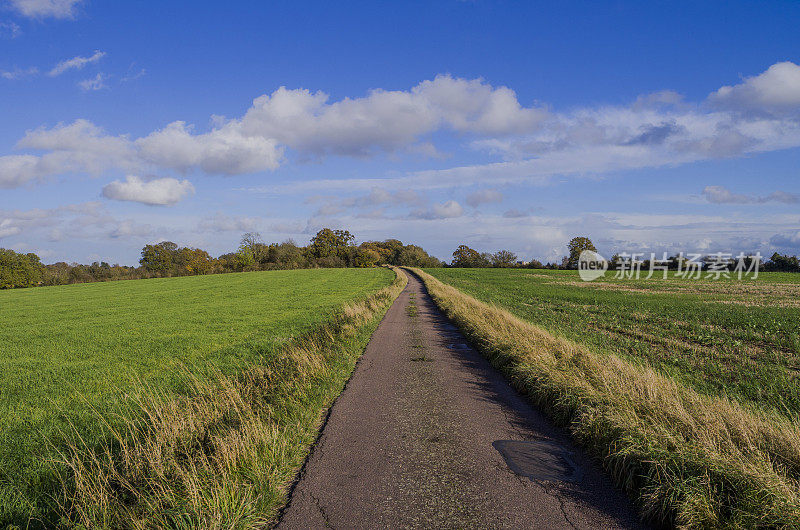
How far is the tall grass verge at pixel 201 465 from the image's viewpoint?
12.5ft

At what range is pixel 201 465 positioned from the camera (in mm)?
4629

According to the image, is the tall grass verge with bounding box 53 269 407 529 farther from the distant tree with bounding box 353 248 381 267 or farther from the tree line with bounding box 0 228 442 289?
the distant tree with bounding box 353 248 381 267

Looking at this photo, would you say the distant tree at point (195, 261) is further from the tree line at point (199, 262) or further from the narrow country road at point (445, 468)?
the narrow country road at point (445, 468)

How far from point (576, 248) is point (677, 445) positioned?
125528 mm

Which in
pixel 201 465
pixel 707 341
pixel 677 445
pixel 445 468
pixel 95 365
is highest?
pixel 677 445

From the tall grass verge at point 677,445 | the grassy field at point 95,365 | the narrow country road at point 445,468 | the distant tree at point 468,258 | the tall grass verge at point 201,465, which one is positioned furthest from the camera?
the distant tree at point 468,258

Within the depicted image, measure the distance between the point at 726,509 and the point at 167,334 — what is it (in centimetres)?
1965

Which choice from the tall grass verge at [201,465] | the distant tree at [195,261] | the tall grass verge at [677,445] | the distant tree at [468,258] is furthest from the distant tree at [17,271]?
the distant tree at [468,258]

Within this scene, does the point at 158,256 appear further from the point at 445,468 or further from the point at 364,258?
the point at 445,468

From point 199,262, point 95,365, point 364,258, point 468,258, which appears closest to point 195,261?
point 199,262

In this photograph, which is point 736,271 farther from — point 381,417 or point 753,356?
point 381,417

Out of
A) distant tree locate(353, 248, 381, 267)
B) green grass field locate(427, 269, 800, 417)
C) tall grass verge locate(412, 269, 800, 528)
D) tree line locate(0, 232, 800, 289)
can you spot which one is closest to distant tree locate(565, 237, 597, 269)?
→ tree line locate(0, 232, 800, 289)

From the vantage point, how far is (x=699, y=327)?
1698cm

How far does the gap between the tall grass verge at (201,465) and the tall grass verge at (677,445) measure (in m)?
4.20
